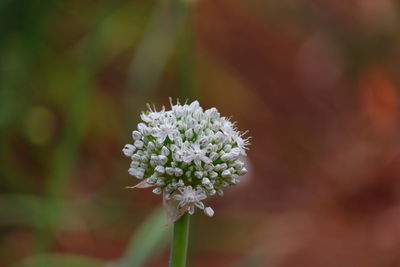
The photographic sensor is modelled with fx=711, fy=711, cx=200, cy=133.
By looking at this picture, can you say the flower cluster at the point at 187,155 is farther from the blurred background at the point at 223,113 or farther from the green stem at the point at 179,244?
the blurred background at the point at 223,113

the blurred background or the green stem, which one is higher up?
the blurred background

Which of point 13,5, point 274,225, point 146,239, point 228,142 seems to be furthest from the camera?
point 274,225

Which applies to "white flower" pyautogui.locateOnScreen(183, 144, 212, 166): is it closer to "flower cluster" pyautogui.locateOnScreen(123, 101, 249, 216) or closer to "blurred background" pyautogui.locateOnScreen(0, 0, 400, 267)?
"flower cluster" pyautogui.locateOnScreen(123, 101, 249, 216)

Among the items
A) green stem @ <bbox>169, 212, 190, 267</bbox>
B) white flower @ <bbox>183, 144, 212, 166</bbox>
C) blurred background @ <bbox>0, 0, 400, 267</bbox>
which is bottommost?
green stem @ <bbox>169, 212, 190, 267</bbox>

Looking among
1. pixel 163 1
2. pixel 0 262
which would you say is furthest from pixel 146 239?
pixel 163 1

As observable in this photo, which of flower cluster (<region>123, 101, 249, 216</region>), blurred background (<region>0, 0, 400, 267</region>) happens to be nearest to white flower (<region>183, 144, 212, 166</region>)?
flower cluster (<region>123, 101, 249, 216</region>)

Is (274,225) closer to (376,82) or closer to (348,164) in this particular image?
(348,164)
